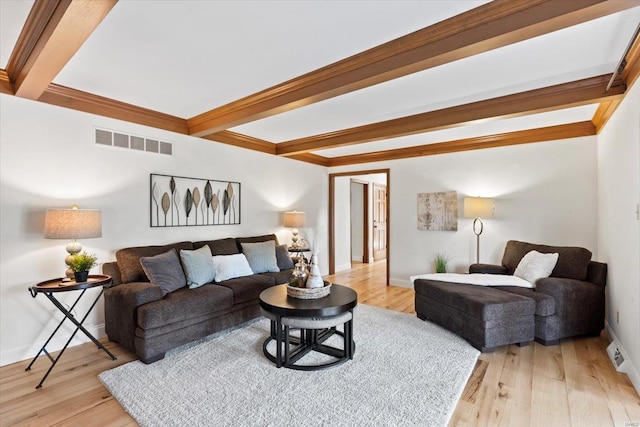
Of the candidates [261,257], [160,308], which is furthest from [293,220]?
[160,308]

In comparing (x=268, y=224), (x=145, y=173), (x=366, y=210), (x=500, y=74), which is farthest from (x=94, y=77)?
(x=366, y=210)

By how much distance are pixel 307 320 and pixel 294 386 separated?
479 mm

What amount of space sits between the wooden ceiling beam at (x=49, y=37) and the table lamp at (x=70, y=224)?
1.06 m

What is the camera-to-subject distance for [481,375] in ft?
8.29

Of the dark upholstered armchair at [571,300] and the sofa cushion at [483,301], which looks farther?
the dark upholstered armchair at [571,300]

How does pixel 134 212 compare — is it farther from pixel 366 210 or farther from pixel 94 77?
pixel 366 210

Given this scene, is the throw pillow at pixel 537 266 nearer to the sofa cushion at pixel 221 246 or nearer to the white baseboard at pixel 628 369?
the white baseboard at pixel 628 369

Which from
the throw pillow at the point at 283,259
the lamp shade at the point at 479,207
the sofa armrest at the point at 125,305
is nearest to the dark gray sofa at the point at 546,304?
the lamp shade at the point at 479,207

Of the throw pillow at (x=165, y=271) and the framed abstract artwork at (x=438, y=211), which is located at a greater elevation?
the framed abstract artwork at (x=438, y=211)

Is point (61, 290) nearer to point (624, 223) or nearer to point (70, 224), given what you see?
point (70, 224)

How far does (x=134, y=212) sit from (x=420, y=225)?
423 centimetres

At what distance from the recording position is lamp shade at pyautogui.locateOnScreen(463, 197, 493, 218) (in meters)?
4.37

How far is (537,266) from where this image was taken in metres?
3.51

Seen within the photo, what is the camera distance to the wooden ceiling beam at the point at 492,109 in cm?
281
